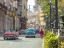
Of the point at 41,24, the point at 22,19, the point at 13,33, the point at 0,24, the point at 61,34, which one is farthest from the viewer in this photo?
the point at 41,24

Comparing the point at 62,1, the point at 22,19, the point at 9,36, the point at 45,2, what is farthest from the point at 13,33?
the point at 22,19

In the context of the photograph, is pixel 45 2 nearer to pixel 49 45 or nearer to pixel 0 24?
pixel 0 24

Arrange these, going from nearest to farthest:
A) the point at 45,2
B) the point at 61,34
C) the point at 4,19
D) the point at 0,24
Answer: the point at 61,34 → the point at 45,2 → the point at 0,24 → the point at 4,19

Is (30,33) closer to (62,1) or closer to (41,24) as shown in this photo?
(62,1)

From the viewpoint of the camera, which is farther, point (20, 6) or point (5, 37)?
point (20, 6)

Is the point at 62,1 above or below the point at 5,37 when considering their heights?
above

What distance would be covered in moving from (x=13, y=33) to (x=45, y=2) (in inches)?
533

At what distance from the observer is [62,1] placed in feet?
141

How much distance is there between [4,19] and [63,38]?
65.4 metres

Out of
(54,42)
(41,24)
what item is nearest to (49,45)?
(54,42)

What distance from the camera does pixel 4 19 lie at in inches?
3041

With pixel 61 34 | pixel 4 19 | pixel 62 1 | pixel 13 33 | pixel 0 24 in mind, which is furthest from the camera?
pixel 4 19

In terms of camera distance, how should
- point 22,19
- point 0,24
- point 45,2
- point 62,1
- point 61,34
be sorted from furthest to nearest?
point 22,19, point 0,24, point 45,2, point 62,1, point 61,34

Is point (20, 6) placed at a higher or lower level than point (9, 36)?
higher
